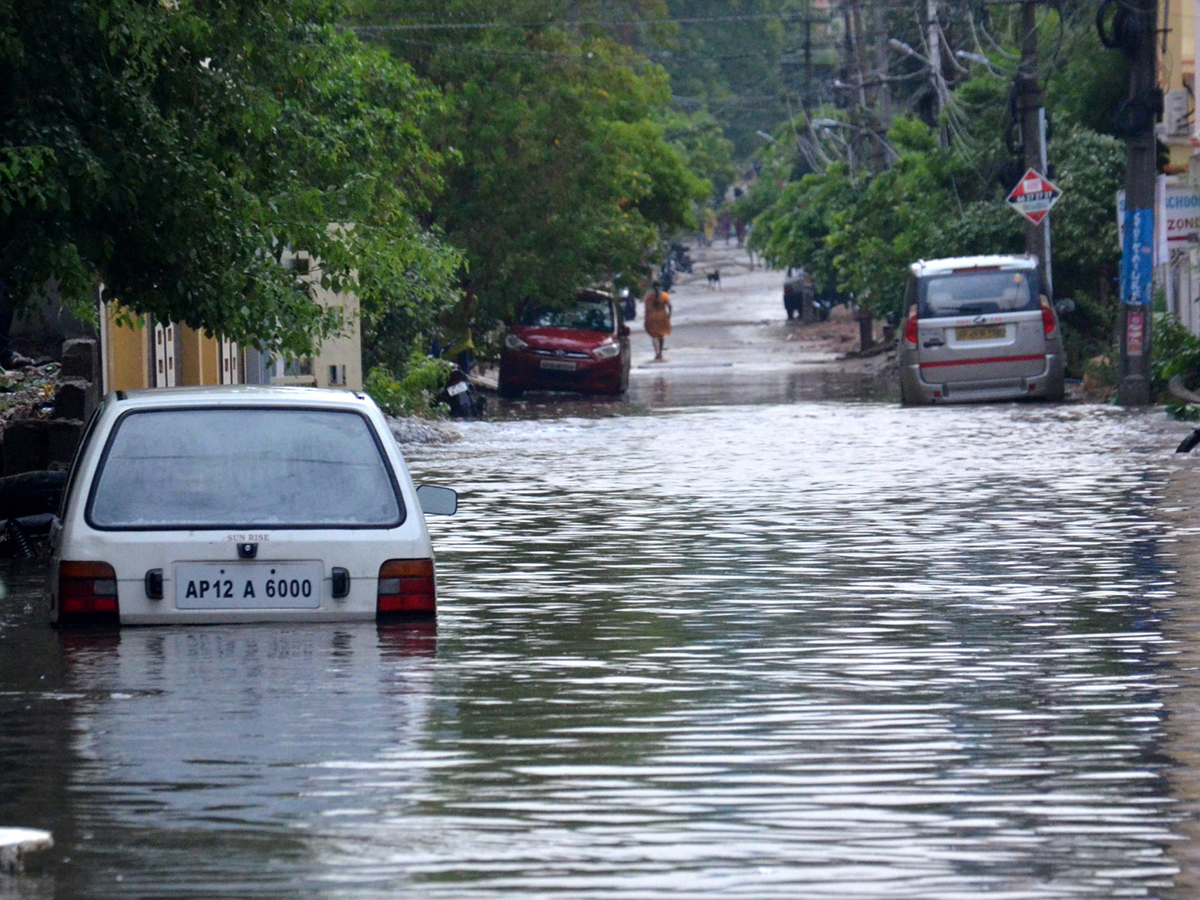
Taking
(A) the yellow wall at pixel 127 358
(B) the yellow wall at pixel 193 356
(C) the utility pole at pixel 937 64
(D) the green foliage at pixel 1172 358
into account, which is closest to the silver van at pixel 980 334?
(D) the green foliage at pixel 1172 358

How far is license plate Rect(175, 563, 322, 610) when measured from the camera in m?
9.55

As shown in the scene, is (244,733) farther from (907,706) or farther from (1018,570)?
(1018,570)

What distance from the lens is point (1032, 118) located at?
37.1m

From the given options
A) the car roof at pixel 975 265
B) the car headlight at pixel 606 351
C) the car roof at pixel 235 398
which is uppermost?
the car roof at pixel 975 265

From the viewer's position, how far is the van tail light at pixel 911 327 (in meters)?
30.0

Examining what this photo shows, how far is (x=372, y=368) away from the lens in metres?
31.6

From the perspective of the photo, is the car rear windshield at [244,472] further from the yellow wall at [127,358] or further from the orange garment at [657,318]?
the orange garment at [657,318]

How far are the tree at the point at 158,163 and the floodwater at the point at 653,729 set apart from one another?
1965 millimetres

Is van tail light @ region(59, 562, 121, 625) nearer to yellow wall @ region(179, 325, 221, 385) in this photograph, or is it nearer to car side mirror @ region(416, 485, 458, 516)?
car side mirror @ region(416, 485, 458, 516)

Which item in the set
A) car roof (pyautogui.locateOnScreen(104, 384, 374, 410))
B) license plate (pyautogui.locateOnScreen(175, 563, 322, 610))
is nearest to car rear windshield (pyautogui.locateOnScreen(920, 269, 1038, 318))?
car roof (pyautogui.locateOnScreen(104, 384, 374, 410))

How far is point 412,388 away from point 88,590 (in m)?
19.4

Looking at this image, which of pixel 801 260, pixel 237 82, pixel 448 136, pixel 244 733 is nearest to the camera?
pixel 244 733

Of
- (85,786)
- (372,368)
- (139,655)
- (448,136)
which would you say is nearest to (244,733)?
(85,786)

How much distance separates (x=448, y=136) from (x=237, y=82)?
23.9m
